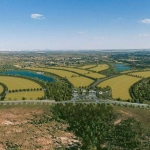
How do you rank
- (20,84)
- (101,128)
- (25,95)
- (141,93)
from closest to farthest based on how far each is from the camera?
1. (101,128)
2. (141,93)
3. (25,95)
4. (20,84)

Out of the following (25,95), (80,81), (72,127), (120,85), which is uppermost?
(80,81)

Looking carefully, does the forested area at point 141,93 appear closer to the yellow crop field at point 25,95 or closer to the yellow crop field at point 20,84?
the yellow crop field at point 25,95

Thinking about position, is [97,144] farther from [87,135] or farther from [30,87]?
[30,87]

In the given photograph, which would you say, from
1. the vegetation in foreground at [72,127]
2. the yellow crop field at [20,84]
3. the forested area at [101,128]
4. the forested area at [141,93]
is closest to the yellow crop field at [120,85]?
the forested area at [141,93]

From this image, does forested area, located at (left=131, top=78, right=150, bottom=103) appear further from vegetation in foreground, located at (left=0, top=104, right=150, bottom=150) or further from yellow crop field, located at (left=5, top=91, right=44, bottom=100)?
yellow crop field, located at (left=5, top=91, right=44, bottom=100)

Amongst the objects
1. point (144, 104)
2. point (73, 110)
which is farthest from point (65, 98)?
point (144, 104)

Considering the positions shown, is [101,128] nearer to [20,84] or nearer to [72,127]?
[72,127]

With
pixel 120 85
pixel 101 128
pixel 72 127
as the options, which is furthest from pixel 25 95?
pixel 120 85

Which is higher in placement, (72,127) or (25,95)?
(25,95)
